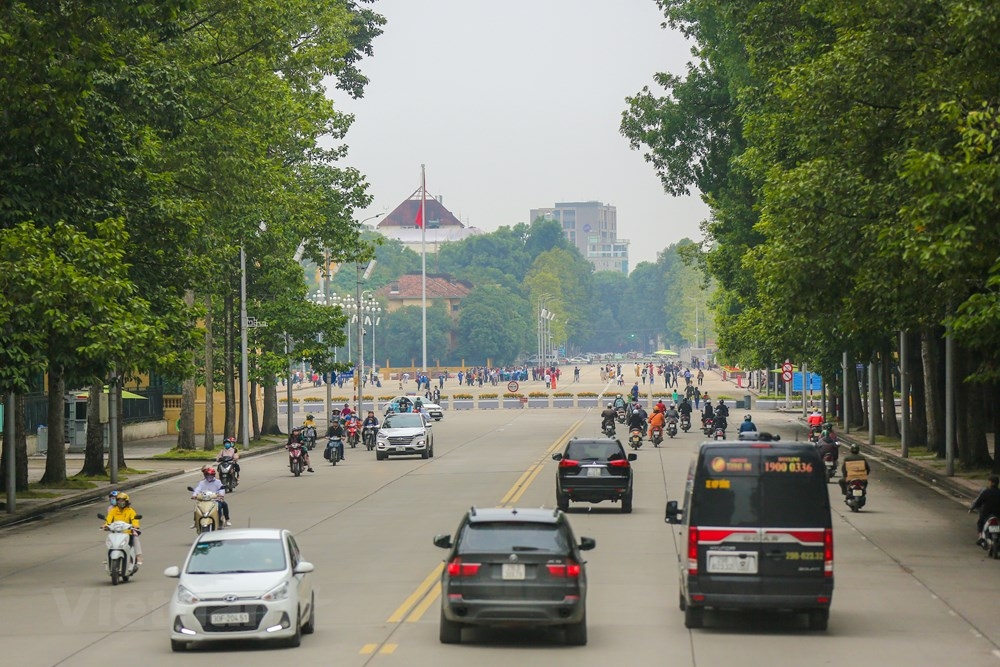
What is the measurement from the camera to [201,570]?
17047 millimetres

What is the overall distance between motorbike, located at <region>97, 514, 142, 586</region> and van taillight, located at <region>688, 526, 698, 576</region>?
9533 mm

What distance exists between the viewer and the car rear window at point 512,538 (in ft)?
53.7

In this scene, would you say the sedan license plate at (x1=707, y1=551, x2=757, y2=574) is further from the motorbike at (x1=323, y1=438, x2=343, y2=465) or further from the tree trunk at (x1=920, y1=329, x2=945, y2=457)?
the motorbike at (x1=323, y1=438, x2=343, y2=465)

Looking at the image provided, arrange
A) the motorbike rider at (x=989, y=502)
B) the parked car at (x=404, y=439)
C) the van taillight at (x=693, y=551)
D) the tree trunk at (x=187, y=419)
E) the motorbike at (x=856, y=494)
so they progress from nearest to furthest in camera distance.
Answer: the van taillight at (x=693, y=551), the motorbike rider at (x=989, y=502), the motorbike at (x=856, y=494), the parked car at (x=404, y=439), the tree trunk at (x=187, y=419)

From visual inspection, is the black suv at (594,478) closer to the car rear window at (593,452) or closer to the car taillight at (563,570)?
the car rear window at (593,452)

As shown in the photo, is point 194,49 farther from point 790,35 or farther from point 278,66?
point 790,35

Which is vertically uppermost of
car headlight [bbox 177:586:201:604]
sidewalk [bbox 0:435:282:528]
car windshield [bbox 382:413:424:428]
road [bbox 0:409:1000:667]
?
car windshield [bbox 382:413:424:428]

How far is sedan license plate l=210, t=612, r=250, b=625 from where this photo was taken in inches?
652

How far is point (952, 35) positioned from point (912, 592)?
34.5 feet

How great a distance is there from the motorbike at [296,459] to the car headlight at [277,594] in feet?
104

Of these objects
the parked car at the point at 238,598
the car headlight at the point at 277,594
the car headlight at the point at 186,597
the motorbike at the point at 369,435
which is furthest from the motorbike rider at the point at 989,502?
the motorbike at the point at 369,435

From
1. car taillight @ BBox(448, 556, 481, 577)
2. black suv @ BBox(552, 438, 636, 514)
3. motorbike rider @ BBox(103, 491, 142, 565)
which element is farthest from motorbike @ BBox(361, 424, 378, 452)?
car taillight @ BBox(448, 556, 481, 577)

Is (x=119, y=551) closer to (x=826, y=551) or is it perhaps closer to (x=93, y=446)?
(x=826, y=551)

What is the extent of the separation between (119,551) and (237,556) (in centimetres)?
643
